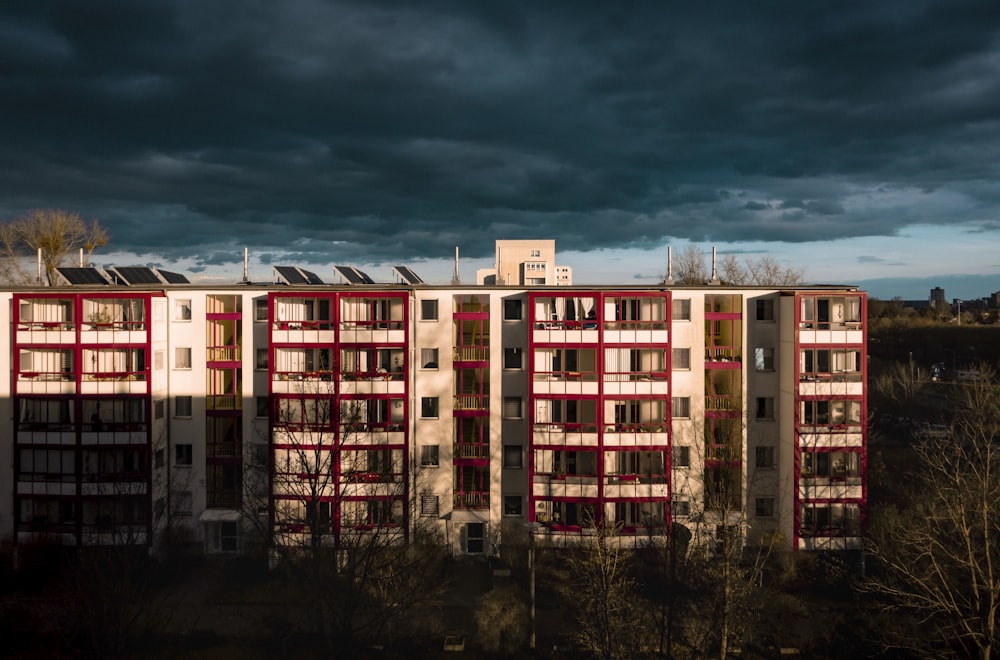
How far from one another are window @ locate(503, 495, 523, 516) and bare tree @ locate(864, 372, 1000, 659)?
17606 mm

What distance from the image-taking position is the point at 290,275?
37406 millimetres

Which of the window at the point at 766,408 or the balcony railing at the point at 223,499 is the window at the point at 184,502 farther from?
the window at the point at 766,408

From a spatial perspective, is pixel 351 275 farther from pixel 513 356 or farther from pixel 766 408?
pixel 766 408

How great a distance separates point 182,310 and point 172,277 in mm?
4914

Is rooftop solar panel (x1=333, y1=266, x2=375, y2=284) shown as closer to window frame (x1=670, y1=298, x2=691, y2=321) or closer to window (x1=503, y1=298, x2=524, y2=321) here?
window (x1=503, y1=298, x2=524, y2=321)

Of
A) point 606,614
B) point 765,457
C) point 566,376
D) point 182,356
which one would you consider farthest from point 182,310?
point 765,457

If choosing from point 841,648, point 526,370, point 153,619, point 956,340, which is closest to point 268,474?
point 153,619

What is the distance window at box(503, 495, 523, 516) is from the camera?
3559 centimetres

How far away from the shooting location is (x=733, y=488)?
35.0m

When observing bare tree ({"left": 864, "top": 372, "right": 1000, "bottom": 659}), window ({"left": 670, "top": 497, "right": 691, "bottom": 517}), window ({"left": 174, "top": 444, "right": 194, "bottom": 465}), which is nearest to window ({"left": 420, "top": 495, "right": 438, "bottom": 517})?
window ({"left": 670, "top": 497, "right": 691, "bottom": 517})

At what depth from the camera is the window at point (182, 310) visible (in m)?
35.7

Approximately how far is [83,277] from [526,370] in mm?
27190

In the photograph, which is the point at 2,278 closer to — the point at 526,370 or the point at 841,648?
the point at 526,370

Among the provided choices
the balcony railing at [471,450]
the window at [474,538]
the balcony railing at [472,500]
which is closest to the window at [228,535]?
the balcony railing at [472,500]
